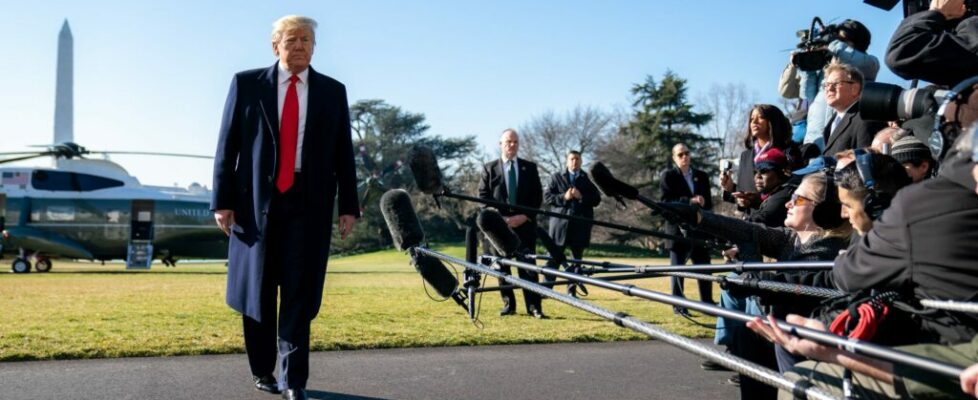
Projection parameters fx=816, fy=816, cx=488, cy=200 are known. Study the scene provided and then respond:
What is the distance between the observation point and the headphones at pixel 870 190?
107 inches

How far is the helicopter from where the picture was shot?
27625 millimetres

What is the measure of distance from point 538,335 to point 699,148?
4960 cm

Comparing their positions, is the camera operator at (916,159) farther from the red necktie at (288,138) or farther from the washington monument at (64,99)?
the washington monument at (64,99)

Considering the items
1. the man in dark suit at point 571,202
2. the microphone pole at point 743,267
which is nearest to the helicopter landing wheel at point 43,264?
the man in dark suit at point 571,202

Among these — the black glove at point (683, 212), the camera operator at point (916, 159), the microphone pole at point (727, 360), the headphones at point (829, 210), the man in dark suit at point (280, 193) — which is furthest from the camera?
the man in dark suit at point (280, 193)

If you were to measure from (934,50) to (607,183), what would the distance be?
4.75 feet

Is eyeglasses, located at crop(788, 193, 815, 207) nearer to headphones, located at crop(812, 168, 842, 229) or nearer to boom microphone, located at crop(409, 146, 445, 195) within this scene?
headphones, located at crop(812, 168, 842, 229)

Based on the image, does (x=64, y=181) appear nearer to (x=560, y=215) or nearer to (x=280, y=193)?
(x=280, y=193)

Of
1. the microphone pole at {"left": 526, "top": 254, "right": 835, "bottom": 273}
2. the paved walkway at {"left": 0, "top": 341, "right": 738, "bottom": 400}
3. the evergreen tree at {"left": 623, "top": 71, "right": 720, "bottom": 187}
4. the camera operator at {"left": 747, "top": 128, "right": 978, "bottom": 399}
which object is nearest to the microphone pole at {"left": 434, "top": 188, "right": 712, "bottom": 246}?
the microphone pole at {"left": 526, "top": 254, "right": 835, "bottom": 273}

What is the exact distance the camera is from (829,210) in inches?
140

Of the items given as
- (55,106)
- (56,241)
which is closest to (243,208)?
(56,241)

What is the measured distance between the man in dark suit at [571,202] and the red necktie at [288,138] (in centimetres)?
608

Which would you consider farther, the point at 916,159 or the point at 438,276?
the point at 438,276

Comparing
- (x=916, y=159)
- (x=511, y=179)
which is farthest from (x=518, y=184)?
(x=916, y=159)
